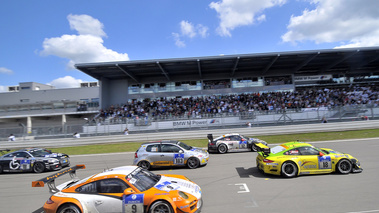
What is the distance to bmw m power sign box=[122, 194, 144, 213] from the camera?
4406 mm

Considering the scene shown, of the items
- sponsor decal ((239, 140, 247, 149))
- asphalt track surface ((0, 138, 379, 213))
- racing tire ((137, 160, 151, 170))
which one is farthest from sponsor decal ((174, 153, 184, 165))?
sponsor decal ((239, 140, 247, 149))

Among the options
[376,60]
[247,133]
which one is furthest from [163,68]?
[376,60]

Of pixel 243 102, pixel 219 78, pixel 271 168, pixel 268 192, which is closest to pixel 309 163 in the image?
pixel 271 168

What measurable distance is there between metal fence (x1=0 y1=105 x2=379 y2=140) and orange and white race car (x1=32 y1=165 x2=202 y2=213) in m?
17.3

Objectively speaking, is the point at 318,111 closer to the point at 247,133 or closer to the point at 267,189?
the point at 247,133

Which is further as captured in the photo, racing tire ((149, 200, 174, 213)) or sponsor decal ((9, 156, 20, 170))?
sponsor decal ((9, 156, 20, 170))

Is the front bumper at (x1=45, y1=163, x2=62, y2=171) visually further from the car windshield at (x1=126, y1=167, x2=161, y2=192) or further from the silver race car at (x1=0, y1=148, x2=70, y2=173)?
the car windshield at (x1=126, y1=167, x2=161, y2=192)

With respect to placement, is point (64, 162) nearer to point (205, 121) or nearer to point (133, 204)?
point (133, 204)

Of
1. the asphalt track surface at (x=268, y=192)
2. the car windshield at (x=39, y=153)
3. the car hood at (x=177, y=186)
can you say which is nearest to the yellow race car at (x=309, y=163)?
the asphalt track surface at (x=268, y=192)

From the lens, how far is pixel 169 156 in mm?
9922

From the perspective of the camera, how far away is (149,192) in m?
4.54

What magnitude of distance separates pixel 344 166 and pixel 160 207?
21.7ft

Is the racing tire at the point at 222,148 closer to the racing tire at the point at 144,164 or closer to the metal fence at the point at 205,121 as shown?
the racing tire at the point at 144,164

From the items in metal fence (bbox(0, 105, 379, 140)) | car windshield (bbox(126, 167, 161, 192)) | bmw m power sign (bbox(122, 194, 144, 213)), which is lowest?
bmw m power sign (bbox(122, 194, 144, 213))
